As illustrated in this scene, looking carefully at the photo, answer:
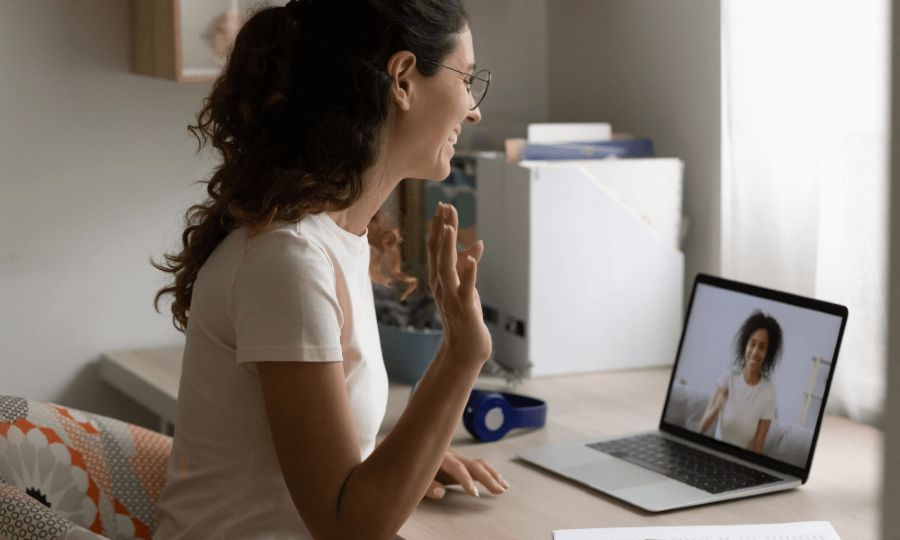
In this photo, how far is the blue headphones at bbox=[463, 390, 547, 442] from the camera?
162 cm

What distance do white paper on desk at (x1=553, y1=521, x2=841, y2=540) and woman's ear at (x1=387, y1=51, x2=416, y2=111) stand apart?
19.7 inches

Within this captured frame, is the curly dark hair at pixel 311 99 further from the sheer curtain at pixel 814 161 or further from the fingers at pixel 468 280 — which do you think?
the sheer curtain at pixel 814 161

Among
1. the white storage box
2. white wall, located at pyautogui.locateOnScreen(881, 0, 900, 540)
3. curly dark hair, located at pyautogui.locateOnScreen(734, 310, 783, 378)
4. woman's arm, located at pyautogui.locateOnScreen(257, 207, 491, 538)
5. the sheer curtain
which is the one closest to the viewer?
white wall, located at pyautogui.locateOnScreen(881, 0, 900, 540)

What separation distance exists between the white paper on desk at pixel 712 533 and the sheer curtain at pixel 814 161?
1.61ft

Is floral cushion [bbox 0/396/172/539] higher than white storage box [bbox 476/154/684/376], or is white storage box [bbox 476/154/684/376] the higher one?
white storage box [bbox 476/154/684/376]

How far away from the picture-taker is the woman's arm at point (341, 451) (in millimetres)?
1094

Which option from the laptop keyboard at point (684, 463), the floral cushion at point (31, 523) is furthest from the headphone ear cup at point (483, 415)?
the floral cushion at point (31, 523)

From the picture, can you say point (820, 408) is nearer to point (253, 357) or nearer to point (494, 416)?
point (494, 416)

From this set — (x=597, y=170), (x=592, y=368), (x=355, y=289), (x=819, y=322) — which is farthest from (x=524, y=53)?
(x=355, y=289)

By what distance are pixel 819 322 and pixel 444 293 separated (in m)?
0.57

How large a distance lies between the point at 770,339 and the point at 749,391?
0.25 feet

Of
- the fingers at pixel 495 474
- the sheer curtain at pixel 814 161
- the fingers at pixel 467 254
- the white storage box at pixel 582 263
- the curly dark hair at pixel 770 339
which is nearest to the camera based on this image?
the fingers at pixel 467 254

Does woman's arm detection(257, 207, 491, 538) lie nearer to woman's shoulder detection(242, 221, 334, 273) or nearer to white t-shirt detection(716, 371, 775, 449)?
woman's shoulder detection(242, 221, 334, 273)

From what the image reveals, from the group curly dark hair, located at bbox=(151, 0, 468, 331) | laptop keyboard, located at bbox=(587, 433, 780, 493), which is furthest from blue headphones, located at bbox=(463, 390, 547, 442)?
curly dark hair, located at bbox=(151, 0, 468, 331)
